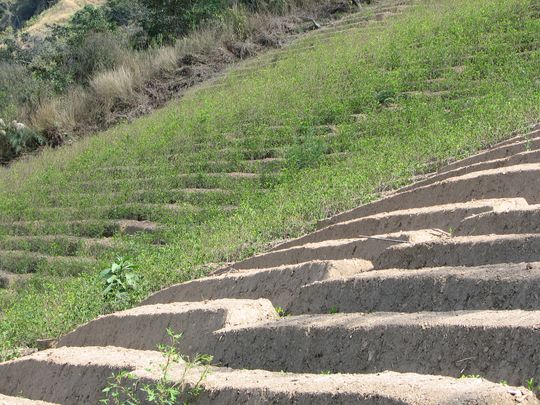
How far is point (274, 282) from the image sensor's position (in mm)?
4484

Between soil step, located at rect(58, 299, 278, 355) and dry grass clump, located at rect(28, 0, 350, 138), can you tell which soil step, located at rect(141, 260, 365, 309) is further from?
dry grass clump, located at rect(28, 0, 350, 138)

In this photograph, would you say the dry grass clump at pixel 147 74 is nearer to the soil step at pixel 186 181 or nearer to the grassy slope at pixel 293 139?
the grassy slope at pixel 293 139

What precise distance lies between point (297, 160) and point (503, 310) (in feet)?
23.6

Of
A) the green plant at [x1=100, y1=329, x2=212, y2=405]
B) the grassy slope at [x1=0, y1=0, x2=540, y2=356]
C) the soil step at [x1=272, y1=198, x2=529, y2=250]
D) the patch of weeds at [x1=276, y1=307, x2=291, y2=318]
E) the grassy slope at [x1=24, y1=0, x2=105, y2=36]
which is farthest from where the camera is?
the grassy slope at [x1=24, y1=0, x2=105, y2=36]

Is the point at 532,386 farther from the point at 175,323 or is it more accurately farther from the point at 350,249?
the point at 350,249

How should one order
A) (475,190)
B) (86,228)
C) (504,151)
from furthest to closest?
1. (86,228)
2. (504,151)
3. (475,190)

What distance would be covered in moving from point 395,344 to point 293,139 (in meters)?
8.11

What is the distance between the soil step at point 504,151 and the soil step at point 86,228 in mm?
3775

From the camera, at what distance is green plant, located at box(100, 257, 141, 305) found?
664 centimetres

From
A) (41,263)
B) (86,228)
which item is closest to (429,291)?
(41,263)

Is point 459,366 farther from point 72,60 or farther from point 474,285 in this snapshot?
point 72,60

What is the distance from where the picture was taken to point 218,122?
12828 mm

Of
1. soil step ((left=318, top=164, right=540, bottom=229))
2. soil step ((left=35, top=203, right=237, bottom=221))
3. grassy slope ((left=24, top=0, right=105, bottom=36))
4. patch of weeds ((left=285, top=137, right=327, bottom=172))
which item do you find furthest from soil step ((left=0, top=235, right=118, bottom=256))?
grassy slope ((left=24, top=0, right=105, bottom=36))

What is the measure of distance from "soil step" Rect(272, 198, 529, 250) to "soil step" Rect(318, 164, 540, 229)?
26 centimetres
